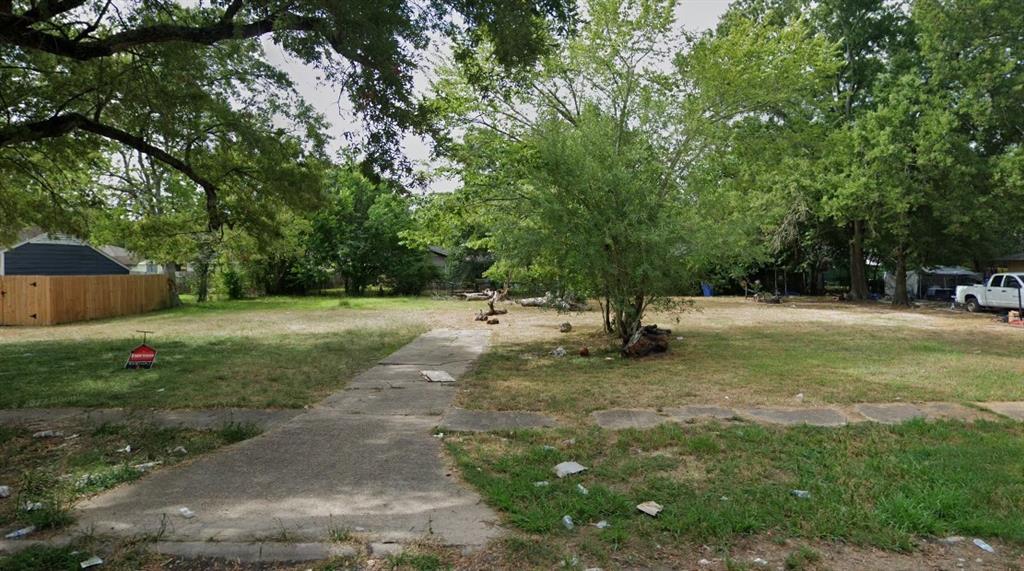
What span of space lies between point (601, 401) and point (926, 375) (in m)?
5.34

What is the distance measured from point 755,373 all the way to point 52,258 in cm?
3056

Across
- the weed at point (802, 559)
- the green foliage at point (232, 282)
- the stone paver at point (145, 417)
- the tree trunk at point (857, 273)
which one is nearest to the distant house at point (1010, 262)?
the tree trunk at point (857, 273)

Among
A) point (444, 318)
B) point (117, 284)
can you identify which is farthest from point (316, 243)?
point (444, 318)

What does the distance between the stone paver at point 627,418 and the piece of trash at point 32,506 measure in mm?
4553

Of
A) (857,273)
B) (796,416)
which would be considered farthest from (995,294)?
(796,416)

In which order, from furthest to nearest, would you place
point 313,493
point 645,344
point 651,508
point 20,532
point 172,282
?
point 172,282, point 645,344, point 313,493, point 651,508, point 20,532

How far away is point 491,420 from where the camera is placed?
5848mm

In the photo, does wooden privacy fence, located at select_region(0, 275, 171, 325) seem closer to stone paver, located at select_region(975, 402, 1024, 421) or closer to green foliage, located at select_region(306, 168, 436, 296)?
green foliage, located at select_region(306, 168, 436, 296)

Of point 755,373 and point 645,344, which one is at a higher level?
point 645,344

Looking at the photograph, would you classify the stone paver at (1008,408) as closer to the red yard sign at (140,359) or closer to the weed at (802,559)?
the weed at (802,559)

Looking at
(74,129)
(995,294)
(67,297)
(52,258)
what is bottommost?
(67,297)

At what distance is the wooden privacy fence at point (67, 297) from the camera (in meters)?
17.3

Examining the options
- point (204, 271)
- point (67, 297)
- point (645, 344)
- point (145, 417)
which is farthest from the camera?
point (204, 271)

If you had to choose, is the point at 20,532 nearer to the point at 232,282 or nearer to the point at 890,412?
the point at 890,412
